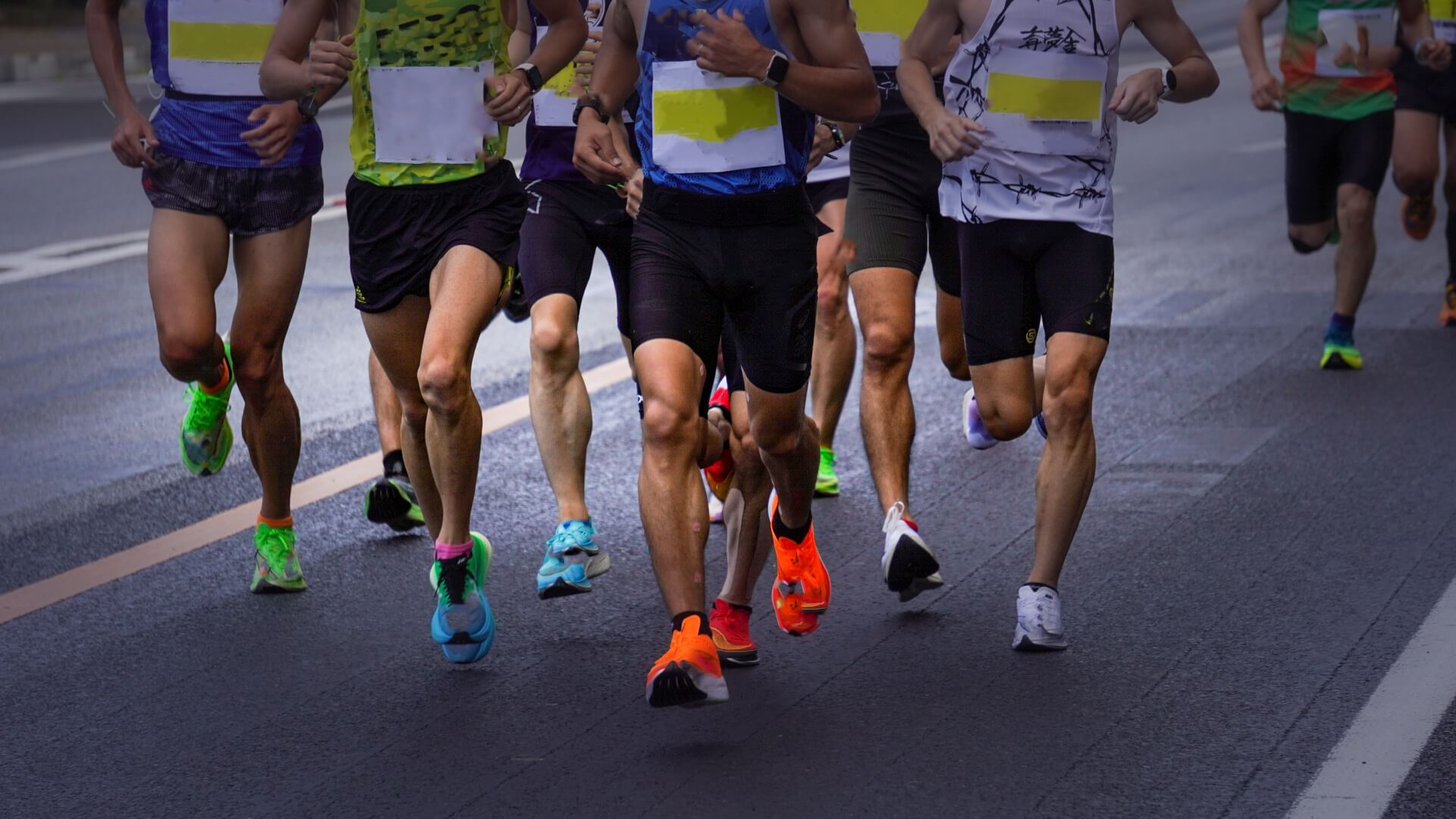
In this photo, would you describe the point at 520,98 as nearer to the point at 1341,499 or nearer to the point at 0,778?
the point at 0,778

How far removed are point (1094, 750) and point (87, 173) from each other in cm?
1331

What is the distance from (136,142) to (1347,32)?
5165 mm

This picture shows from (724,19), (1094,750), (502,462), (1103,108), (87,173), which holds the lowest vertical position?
(87,173)

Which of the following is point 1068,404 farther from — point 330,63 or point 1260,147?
point 1260,147

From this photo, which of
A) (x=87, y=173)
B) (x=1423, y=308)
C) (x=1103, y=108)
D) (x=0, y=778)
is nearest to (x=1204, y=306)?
(x=1423, y=308)

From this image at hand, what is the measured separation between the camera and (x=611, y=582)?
6211 mm

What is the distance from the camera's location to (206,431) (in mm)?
6852

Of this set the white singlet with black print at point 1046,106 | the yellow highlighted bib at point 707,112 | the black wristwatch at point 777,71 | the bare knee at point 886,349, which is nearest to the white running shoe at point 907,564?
the bare knee at point 886,349

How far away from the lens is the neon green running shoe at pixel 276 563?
614cm

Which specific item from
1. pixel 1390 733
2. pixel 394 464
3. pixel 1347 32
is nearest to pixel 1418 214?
pixel 1347 32

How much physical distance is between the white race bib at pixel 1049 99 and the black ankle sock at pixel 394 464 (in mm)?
2515

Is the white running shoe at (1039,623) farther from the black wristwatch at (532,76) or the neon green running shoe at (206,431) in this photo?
the neon green running shoe at (206,431)

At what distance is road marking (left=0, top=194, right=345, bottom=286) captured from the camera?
12.0m

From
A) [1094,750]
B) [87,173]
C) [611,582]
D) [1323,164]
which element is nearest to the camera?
[1094,750]
